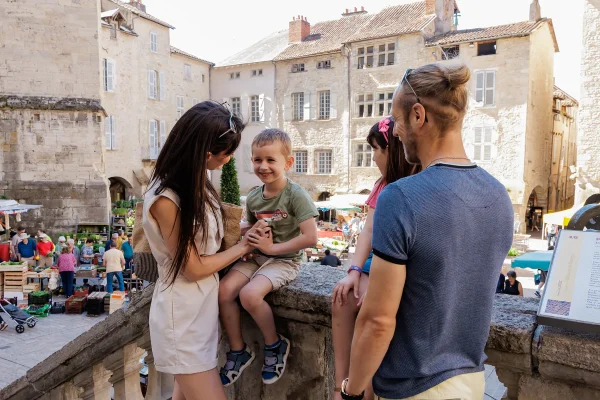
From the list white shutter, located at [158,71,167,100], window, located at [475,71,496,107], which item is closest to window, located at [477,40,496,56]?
window, located at [475,71,496,107]

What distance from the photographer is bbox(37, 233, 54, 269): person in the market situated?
41.9ft

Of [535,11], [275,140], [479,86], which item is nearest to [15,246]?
[275,140]

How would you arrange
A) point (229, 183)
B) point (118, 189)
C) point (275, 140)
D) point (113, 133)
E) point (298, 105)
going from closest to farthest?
1. point (275, 140)
2. point (229, 183)
3. point (113, 133)
4. point (118, 189)
5. point (298, 105)

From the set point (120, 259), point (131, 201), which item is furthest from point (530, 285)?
point (131, 201)

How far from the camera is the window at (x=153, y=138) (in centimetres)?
2909

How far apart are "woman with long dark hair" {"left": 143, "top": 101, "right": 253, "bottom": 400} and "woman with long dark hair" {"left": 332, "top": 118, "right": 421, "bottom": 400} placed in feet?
1.69

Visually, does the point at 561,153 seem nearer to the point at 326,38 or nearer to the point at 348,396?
the point at 326,38

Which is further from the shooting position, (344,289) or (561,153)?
(561,153)

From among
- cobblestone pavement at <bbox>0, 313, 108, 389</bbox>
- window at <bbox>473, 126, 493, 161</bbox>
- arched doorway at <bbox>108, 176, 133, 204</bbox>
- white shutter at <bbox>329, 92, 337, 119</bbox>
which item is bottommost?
cobblestone pavement at <bbox>0, 313, 108, 389</bbox>

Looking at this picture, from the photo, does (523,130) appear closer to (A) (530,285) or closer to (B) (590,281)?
(A) (530,285)

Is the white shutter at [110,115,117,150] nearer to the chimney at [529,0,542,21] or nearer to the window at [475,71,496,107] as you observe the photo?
the window at [475,71,496,107]

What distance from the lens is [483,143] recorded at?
80.3ft

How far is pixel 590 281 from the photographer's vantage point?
58.9 inches

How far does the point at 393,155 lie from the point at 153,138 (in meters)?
29.0
